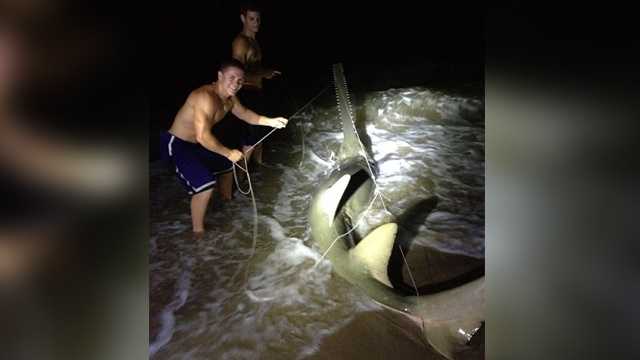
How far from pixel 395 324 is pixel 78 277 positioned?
1.58m

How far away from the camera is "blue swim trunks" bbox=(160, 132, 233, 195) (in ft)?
9.30

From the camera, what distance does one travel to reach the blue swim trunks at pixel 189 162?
2.84 meters

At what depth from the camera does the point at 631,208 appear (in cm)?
95

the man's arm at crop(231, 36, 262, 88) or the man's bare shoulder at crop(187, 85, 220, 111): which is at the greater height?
the man's arm at crop(231, 36, 262, 88)

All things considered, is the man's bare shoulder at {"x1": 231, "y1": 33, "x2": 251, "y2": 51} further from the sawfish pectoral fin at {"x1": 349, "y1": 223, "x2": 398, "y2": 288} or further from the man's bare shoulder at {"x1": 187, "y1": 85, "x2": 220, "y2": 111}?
the sawfish pectoral fin at {"x1": 349, "y1": 223, "x2": 398, "y2": 288}

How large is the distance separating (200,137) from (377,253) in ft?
4.69

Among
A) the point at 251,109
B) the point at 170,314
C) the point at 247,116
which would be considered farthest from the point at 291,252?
the point at 251,109

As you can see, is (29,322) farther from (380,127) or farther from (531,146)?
(380,127)

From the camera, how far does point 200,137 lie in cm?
279

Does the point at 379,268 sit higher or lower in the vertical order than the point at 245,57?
lower

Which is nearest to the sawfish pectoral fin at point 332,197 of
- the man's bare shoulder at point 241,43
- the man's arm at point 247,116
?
the man's arm at point 247,116

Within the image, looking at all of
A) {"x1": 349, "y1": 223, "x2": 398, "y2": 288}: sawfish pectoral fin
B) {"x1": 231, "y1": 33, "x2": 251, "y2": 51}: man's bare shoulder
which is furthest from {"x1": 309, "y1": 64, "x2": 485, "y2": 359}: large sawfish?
{"x1": 231, "y1": 33, "x2": 251, "y2": 51}: man's bare shoulder

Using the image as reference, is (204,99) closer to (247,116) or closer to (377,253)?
(247,116)

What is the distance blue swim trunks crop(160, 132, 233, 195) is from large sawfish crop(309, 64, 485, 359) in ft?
2.71
